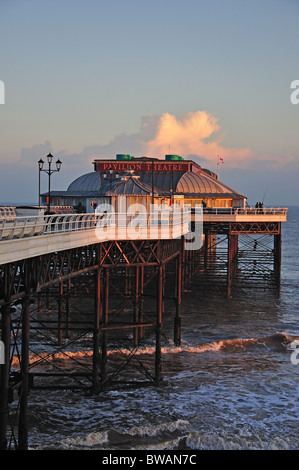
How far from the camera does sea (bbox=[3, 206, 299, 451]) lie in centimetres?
2286

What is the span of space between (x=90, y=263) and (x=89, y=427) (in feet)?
22.6

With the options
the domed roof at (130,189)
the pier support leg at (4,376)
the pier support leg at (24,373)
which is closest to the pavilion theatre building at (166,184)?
the domed roof at (130,189)

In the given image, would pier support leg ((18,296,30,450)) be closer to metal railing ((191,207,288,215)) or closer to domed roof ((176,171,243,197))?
metal railing ((191,207,288,215))

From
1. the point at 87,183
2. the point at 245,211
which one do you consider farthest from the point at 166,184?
the point at 245,211

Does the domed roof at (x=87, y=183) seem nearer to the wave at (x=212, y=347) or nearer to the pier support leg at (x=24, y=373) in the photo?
the wave at (x=212, y=347)

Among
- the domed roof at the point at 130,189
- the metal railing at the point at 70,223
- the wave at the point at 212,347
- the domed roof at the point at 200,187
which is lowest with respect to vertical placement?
the wave at the point at 212,347

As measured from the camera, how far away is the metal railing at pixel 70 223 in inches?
712

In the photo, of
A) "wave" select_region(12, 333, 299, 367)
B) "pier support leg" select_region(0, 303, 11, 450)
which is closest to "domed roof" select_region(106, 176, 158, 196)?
"wave" select_region(12, 333, 299, 367)

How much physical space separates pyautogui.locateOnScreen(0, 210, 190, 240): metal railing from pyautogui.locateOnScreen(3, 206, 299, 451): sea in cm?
774

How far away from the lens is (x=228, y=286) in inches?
2287

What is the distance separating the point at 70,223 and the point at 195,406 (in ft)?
33.4

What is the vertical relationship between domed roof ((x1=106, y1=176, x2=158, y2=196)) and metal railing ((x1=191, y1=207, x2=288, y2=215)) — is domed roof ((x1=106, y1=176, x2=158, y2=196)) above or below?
above

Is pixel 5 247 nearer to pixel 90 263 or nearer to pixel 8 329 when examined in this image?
pixel 8 329

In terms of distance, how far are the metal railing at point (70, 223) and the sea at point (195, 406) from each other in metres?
7.74
